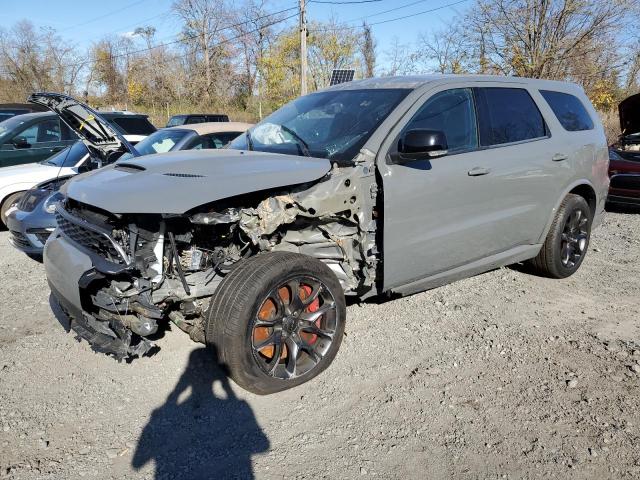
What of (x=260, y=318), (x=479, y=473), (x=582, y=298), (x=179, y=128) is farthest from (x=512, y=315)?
(x=179, y=128)

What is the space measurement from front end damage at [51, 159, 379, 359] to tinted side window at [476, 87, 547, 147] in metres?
1.34

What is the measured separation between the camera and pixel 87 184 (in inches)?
124

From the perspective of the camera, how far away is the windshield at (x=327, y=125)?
3.52 metres

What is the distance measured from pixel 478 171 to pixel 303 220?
1.51 meters

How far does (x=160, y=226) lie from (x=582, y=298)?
385 centimetres

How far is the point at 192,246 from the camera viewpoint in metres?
3.08

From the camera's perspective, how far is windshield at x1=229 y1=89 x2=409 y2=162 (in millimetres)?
3518

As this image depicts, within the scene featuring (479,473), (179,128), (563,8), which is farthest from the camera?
(563,8)

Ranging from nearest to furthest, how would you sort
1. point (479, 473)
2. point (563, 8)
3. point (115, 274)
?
point (479, 473) → point (115, 274) → point (563, 8)

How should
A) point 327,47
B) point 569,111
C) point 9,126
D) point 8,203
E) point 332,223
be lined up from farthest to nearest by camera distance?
point 327,47 < point 9,126 < point 8,203 < point 569,111 < point 332,223

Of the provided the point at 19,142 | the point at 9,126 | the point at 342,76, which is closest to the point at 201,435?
the point at 19,142

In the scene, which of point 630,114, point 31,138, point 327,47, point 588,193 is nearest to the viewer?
point 588,193

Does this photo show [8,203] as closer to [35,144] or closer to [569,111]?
[35,144]

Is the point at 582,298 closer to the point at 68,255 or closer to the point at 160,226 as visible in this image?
the point at 160,226
